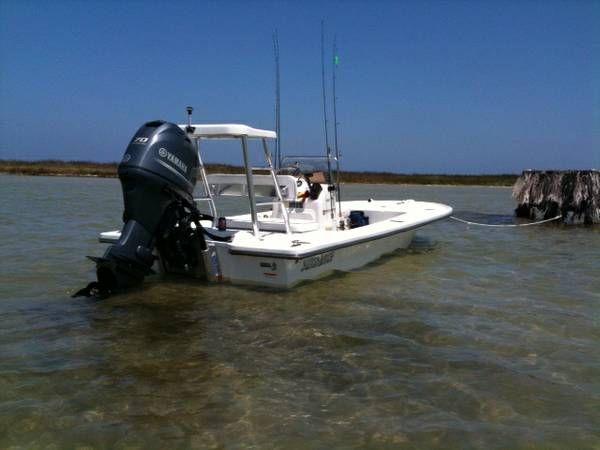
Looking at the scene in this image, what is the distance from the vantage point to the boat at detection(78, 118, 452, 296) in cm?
530

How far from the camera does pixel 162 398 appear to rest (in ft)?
11.3

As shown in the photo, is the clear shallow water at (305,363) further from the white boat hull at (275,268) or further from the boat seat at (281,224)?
the boat seat at (281,224)

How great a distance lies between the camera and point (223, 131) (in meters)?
5.94

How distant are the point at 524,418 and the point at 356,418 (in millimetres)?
1028

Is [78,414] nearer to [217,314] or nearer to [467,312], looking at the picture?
[217,314]

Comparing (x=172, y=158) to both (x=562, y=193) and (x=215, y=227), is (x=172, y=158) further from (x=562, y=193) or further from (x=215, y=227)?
(x=562, y=193)

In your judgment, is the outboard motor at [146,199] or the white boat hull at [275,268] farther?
the white boat hull at [275,268]

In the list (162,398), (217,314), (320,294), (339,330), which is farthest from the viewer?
(320,294)

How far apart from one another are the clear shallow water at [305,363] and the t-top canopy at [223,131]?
5.58ft

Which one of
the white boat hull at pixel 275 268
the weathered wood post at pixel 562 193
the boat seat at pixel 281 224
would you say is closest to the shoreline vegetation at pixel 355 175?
the weathered wood post at pixel 562 193

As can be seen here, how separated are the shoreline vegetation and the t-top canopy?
33.5 m

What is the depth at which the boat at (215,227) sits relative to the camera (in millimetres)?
5305

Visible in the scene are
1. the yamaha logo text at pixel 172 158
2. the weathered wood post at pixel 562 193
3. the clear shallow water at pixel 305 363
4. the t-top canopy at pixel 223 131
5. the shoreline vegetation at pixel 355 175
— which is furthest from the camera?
the shoreline vegetation at pixel 355 175

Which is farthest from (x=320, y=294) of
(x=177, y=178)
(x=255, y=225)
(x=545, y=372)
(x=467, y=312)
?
(x=545, y=372)
